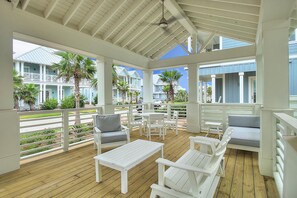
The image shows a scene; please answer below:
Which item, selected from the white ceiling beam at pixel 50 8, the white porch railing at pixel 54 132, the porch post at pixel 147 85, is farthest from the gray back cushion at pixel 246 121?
the white ceiling beam at pixel 50 8

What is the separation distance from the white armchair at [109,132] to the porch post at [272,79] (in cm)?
280

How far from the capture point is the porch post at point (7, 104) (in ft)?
9.24

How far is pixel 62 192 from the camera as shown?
222cm

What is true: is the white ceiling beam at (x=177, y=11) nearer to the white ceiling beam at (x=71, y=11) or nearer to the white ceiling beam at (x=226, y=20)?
the white ceiling beam at (x=226, y=20)

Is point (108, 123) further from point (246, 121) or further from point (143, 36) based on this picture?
point (246, 121)

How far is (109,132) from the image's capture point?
3850mm

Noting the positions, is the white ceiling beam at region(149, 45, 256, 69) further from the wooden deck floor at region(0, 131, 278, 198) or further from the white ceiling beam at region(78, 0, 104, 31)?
the white ceiling beam at region(78, 0, 104, 31)

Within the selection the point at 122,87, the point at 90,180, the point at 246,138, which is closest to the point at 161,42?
the point at 246,138

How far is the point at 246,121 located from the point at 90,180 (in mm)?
4374

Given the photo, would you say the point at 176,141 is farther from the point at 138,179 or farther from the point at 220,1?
the point at 220,1

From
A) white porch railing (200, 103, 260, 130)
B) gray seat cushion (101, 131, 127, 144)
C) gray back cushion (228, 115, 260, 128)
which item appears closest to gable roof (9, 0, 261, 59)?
white porch railing (200, 103, 260, 130)

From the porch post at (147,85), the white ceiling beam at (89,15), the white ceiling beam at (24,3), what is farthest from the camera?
the porch post at (147,85)

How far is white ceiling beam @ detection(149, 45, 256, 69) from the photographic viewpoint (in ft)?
16.6

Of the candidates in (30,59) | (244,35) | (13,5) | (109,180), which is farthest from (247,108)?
(30,59)
